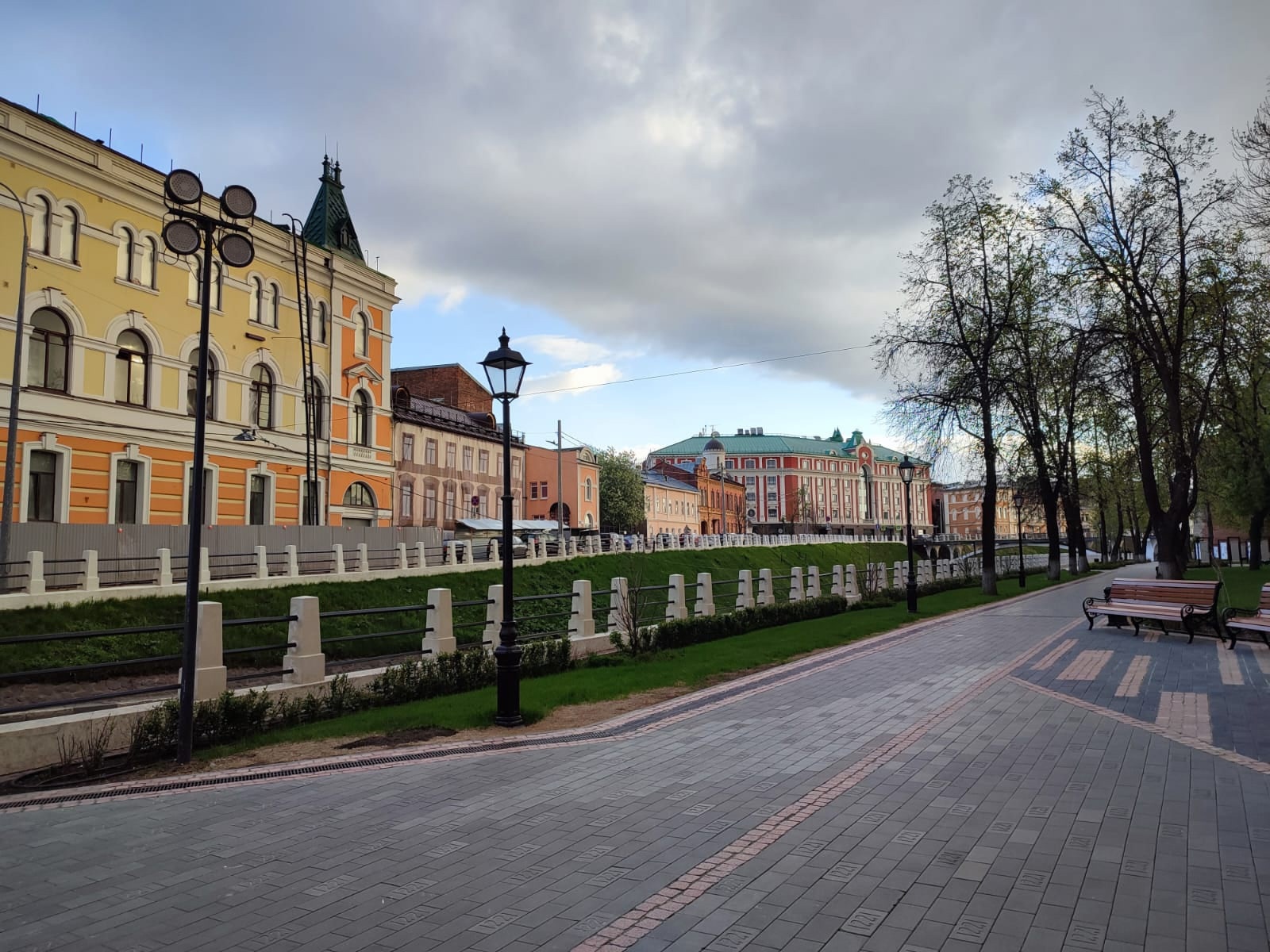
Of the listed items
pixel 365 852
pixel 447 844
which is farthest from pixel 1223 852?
pixel 365 852

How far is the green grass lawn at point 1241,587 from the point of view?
19991 millimetres

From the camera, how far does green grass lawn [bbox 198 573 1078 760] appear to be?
9.23 m

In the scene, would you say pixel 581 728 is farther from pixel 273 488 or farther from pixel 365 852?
pixel 273 488

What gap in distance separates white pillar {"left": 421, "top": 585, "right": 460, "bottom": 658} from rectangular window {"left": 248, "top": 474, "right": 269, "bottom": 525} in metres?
22.1

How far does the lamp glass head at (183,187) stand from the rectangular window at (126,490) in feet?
71.5

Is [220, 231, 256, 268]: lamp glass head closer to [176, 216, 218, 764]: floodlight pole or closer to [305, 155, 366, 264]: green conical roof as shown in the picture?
[176, 216, 218, 764]: floodlight pole

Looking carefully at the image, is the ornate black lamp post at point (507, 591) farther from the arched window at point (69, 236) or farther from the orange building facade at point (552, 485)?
the orange building facade at point (552, 485)

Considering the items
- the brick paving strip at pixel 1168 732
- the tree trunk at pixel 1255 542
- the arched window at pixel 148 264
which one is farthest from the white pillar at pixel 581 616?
the tree trunk at pixel 1255 542

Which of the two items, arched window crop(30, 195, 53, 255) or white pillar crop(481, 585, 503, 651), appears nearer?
white pillar crop(481, 585, 503, 651)

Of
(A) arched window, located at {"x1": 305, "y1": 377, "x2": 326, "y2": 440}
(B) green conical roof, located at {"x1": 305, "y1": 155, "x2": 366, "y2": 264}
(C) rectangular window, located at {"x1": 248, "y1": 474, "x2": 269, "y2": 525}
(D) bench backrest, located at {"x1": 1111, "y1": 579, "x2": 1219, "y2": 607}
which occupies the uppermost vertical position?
(B) green conical roof, located at {"x1": 305, "y1": 155, "x2": 366, "y2": 264}

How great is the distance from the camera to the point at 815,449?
428 ft

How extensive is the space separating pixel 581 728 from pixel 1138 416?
65.6 ft

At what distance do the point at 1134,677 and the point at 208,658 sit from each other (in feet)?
38.3

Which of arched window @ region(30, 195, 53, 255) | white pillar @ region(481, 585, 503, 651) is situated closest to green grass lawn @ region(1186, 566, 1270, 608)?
white pillar @ region(481, 585, 503, 651)
